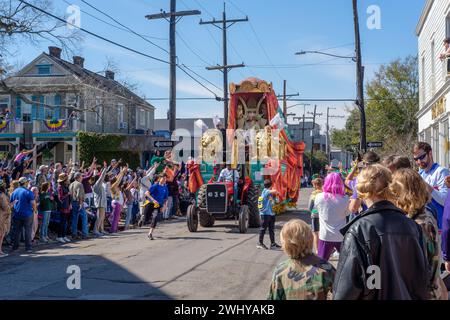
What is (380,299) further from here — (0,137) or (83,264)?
(0,137)

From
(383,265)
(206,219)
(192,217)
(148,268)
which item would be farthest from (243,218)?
(383,265)

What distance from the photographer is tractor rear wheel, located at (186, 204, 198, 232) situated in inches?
572

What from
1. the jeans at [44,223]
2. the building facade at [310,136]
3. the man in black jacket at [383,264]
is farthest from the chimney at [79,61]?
the building facade at [310,136]

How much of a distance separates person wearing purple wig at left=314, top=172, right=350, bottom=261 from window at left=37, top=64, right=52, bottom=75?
113ft

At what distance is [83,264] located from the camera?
9906 millimetres

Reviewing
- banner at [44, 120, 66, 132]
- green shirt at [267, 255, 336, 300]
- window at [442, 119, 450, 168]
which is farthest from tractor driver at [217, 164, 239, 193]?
banner at [44, 120, 66, 132]

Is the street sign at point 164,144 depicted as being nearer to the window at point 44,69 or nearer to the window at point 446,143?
the window at point 446,143

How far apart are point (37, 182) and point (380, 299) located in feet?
41.5

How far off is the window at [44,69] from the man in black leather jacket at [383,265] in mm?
38158

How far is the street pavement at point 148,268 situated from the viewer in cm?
750

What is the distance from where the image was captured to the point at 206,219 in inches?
624

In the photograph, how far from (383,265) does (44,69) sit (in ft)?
127
